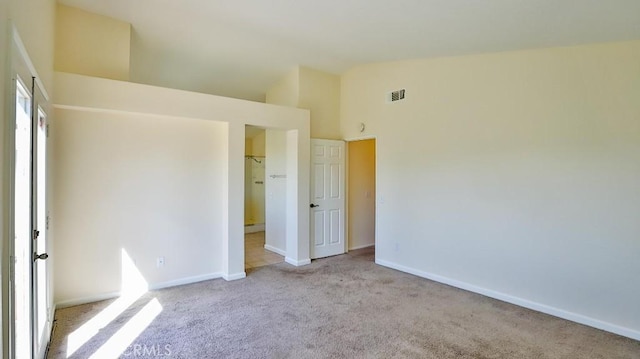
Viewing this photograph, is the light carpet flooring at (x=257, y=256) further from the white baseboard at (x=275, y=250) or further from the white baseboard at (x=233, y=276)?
the white baseboard at (x=233, y=276)

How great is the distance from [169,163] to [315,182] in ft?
7.53

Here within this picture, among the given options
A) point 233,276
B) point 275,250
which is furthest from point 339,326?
point 275,250

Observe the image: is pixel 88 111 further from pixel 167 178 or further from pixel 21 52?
pixel 21 52

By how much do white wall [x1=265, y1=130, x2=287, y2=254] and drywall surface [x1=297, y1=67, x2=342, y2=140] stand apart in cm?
61

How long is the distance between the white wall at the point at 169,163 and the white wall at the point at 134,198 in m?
0.01

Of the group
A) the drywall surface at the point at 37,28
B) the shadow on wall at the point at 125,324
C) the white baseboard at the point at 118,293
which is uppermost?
the drywall surface at the point at 37,28

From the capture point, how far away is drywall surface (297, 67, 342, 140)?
5457mm

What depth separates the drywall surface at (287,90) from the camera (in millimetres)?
5441

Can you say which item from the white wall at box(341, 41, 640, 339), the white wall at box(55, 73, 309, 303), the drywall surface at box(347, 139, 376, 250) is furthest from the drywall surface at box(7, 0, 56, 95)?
the drywall surface at box(347, 139, 376, 250)

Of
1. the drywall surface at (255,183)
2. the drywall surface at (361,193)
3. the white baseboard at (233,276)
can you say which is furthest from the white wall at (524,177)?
the drywall surface at (255,183)

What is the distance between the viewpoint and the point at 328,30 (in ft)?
12.7

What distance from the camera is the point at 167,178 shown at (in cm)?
406

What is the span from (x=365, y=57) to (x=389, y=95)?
2.22 ft

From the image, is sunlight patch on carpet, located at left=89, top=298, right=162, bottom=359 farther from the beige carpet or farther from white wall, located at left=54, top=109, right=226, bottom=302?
A: white wall, located at left=54, top=109, right=226, bottom=302
